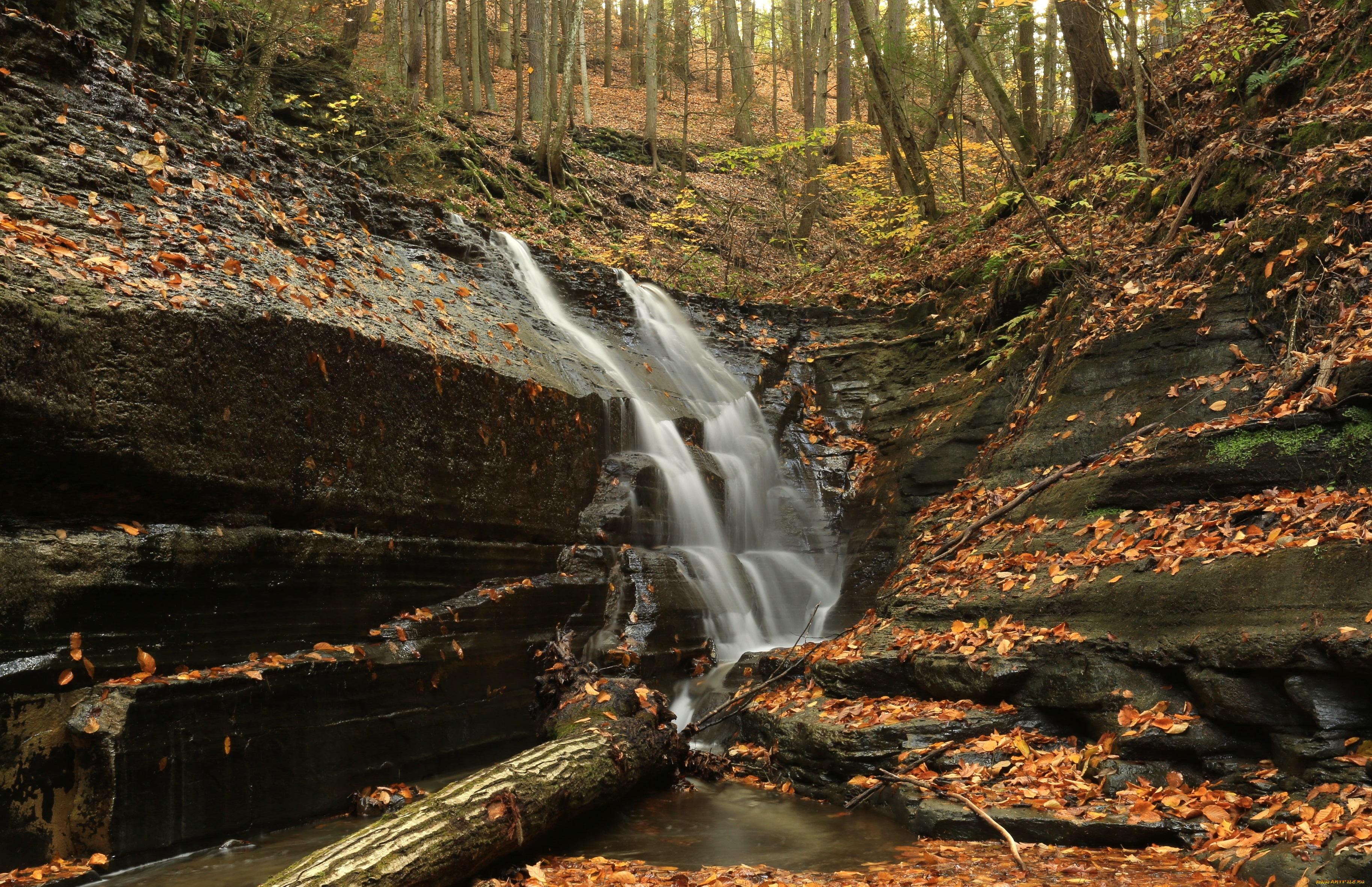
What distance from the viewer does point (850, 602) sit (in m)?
9.50

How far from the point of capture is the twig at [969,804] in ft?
11.9

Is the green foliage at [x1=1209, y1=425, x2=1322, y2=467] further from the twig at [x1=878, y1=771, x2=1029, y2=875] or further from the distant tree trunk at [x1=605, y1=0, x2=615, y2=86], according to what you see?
the distant tree trunk at [x1=605, y1=0, x2=615, y2=86]

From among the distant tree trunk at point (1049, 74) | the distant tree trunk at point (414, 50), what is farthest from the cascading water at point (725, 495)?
the distant tree trunk at point (1049, 74)

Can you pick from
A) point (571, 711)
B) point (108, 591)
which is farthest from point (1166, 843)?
point (108, 591)

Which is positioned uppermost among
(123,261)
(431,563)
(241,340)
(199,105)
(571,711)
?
(199,105)

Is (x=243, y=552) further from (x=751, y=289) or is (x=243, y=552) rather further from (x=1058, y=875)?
(x=751, y=289)

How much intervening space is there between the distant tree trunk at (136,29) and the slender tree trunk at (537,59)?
1002 centimetres

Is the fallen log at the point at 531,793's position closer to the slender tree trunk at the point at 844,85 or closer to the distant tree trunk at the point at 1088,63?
the distant tree trunk at the point at 1088,63

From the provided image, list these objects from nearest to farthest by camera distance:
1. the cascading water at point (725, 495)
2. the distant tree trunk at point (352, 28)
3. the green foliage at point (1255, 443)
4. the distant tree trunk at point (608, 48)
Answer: the green foliage at point (1255, 443), the cascading water at point (725, 495), the distant tree trunk at point (352, 28), the distant tree trunk at point (608, 48)

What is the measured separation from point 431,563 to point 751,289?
11905mm

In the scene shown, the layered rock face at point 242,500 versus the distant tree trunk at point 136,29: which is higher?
the distant tree trunk at point 136,29

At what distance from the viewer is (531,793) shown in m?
4.36

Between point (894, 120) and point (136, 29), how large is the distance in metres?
12.8

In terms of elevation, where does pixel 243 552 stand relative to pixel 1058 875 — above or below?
above
